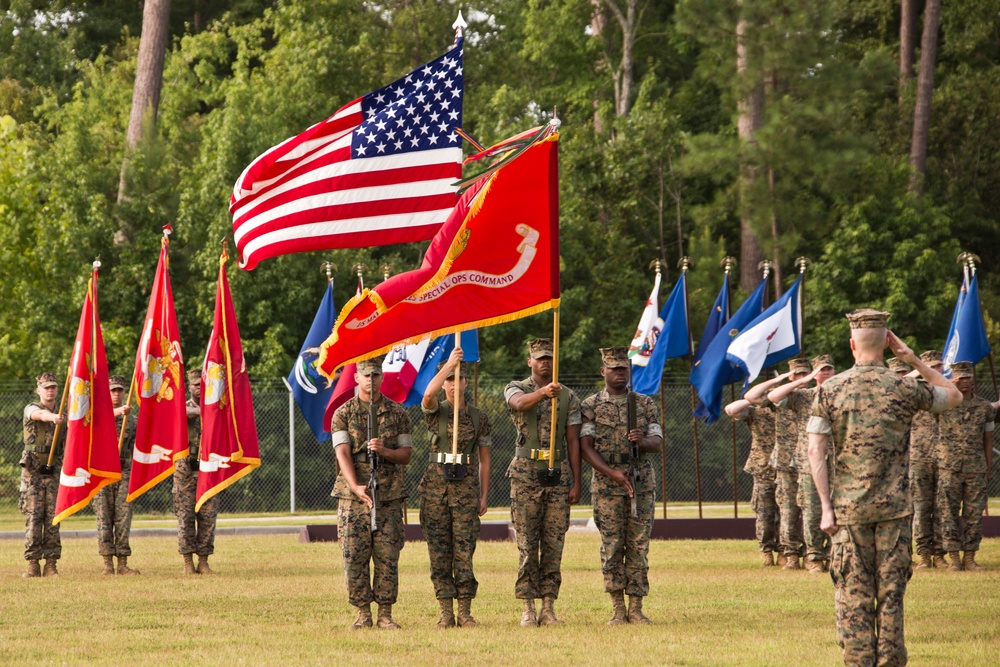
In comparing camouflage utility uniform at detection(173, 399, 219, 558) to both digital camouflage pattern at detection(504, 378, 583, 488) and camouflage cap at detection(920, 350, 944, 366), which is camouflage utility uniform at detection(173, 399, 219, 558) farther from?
camouflage cap at detection(920, 350, 944, 366)

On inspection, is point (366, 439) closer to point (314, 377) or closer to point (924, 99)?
point (314, 377)

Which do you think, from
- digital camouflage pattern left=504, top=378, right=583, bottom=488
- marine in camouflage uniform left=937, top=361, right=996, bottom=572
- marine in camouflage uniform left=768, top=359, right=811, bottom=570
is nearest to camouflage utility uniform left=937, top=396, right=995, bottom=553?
marine in camouflage uniform left=937, top=361, right=996, bottom=572

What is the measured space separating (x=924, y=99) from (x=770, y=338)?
61.9ft

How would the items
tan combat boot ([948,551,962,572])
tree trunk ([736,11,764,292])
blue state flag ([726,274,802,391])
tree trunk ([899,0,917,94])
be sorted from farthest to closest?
tree trunk ([899,0,917,94]), tree trunk ([736,11,764,292]), blue state flag ([726,274,802,391]), tan combat boot ([948,551,962,572])

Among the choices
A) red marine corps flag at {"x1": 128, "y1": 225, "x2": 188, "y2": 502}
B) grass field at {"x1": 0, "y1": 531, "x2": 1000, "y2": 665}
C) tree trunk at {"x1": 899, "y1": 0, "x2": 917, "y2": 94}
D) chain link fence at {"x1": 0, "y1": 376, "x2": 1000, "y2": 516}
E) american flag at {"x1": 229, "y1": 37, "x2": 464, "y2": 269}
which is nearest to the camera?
grass field at {"x1": 0, "y1": 531, "x2": 1000, "y2": 665}

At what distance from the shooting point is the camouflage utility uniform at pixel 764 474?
56.3 ft

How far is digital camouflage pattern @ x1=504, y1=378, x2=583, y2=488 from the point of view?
1189cm

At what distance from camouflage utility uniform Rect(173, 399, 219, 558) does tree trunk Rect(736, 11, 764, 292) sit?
20.3 meters

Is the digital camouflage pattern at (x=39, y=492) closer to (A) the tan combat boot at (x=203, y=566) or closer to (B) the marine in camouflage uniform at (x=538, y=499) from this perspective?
(A) the tan combat boot at (x=203, y=566)

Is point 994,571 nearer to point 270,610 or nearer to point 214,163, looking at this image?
point 270,610

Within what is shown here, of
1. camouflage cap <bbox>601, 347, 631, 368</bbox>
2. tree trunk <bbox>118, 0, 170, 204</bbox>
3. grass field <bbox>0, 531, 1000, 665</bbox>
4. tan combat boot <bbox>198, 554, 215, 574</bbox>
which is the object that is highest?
tree trunk <bbox>118, 0, 170, 204</bbox>

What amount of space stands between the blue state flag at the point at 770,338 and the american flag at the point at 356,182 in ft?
23.9

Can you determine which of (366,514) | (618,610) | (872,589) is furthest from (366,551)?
(872,589)

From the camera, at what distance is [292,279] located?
3256 centimetres
